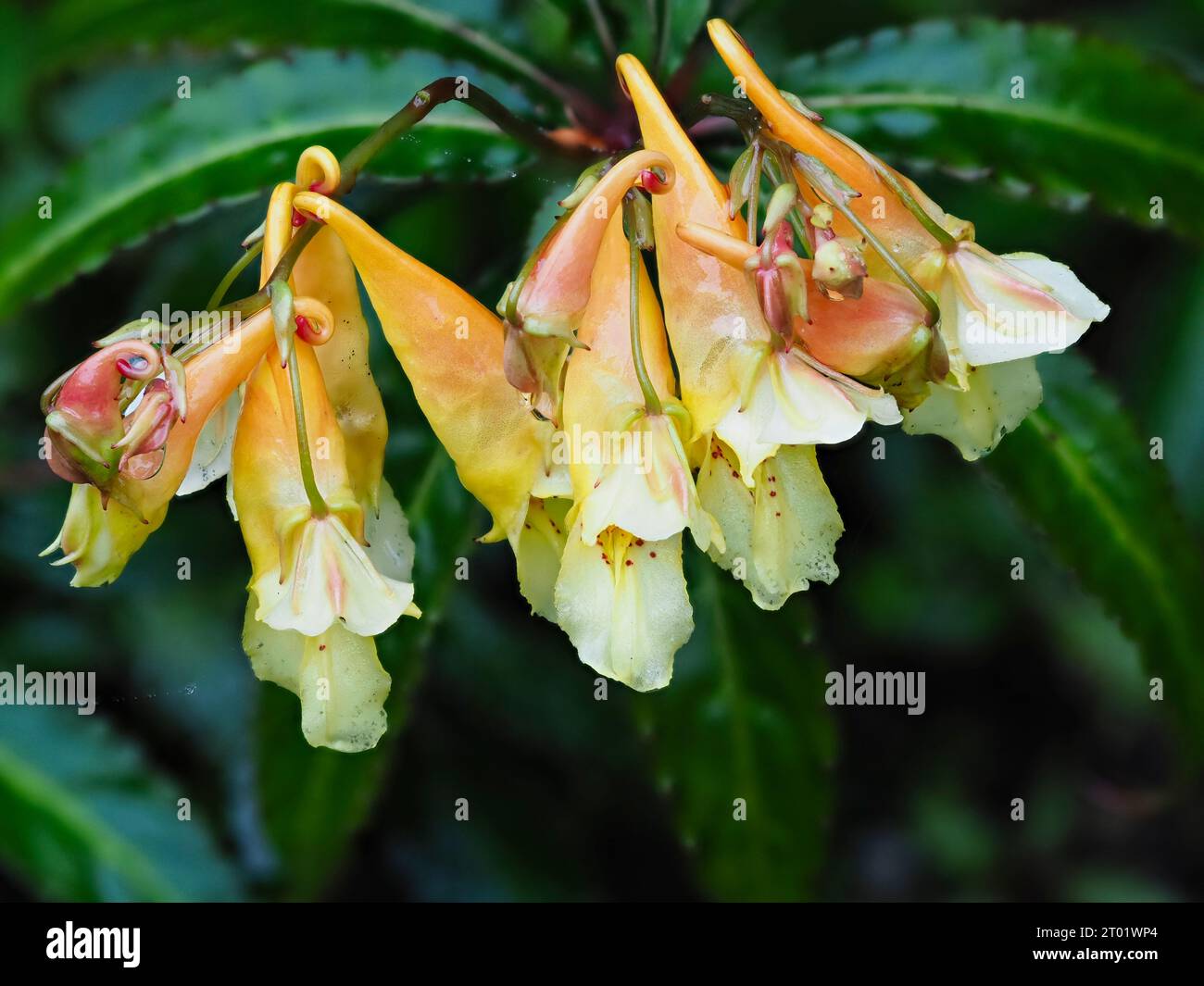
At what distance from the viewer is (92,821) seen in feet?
3.56

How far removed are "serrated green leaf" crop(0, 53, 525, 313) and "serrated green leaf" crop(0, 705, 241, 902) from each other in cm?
42

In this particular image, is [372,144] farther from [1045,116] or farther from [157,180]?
[1045,116]

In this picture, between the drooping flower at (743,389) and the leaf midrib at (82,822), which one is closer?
the drooping flower at (743,389)

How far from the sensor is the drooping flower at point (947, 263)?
0.68m

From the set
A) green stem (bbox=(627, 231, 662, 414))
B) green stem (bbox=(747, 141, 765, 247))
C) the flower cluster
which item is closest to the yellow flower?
the flower cluster

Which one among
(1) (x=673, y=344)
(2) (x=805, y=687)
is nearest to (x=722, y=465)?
(1) (x=673, y=344)

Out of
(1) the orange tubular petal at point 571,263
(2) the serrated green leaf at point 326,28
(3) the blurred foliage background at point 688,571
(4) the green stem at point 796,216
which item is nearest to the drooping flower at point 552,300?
(1) the orange tubular petal at point 571,263

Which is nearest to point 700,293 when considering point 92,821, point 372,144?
point 372,144

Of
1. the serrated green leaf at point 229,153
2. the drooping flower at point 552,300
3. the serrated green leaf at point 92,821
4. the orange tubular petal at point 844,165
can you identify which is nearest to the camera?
the drooping flower at point 552,300

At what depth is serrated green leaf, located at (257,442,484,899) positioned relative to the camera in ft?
3.12

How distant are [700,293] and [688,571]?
1.32 ft

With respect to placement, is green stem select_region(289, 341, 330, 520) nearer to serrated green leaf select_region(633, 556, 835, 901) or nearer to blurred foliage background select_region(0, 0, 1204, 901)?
blurred foliage background select_region(0, 0, 1204, 901)

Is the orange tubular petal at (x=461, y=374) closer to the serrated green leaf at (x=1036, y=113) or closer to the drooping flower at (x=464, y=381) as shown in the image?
the drooping flower at (x=464, y=381)

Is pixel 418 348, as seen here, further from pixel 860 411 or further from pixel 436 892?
pixel 436 892
